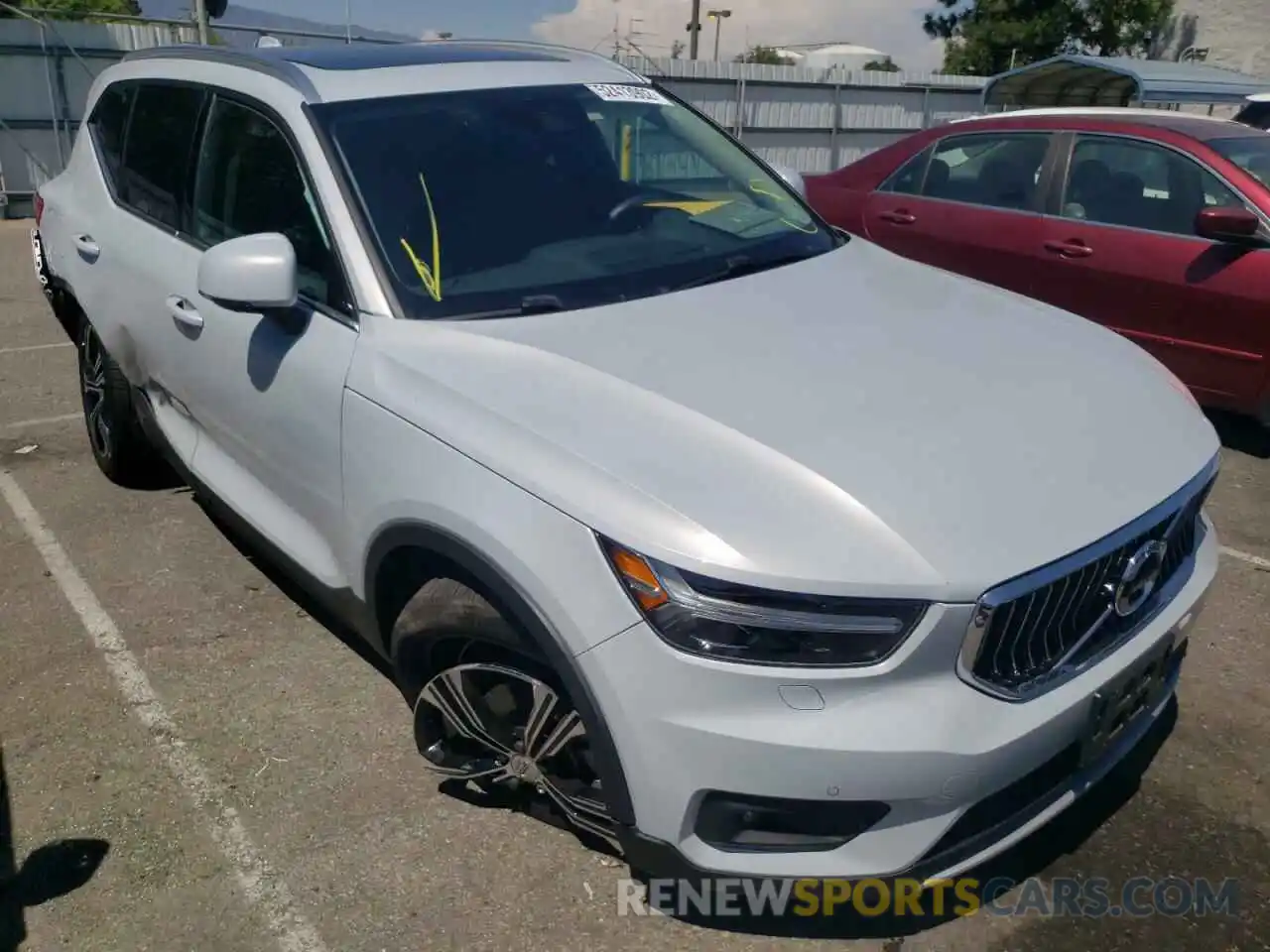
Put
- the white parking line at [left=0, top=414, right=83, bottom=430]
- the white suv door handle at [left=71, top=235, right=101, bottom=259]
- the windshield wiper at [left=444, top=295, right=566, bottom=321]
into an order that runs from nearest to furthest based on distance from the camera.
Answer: the windshield wiper at [left=444, top=295, right=566, bottom=321] → the white suv door handle at [left=71, top=235, right=101, bottom=259] → the white parking line at [left=0, top=414, right=83, bottom=430]

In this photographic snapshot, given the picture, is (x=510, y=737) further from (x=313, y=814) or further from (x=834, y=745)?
(x=834, y=745)

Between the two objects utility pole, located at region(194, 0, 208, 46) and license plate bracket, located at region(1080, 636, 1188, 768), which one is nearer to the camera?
license plate bracket, located at region(1080, 636, 1188, 768)

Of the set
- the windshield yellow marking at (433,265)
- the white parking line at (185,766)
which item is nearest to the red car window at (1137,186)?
the windshield yellow marking at (433,265)

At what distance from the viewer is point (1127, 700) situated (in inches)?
93.8

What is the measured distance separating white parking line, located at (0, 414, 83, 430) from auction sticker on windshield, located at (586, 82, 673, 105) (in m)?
3.79

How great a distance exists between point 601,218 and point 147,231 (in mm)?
1762

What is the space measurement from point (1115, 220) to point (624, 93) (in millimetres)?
3296

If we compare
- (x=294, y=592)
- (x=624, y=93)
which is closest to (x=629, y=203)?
(x=624, y=93)

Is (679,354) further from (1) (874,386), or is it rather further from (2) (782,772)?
(2) (782,772)

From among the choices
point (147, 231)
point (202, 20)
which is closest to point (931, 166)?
point (147, 231)

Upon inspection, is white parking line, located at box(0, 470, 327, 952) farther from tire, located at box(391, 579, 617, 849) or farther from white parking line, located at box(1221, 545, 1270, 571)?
white parking line, located at box(1221, 545, 1270, 571)

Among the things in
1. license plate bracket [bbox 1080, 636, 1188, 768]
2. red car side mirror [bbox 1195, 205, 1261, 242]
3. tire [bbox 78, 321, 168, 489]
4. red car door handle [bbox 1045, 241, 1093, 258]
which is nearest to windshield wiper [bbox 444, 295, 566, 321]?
license plate bracket [bbox 1080, 636, 1188, 768]

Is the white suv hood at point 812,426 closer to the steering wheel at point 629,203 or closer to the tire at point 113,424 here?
the steering wheel at point 629,203

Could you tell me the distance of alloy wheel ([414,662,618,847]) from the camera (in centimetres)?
236
